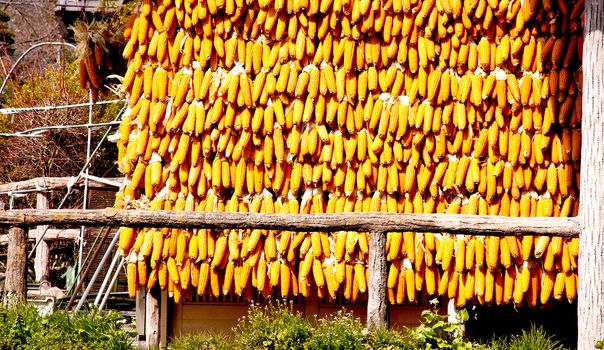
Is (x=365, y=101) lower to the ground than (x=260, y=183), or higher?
higher

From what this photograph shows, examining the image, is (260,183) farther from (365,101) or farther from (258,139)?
(365,101)

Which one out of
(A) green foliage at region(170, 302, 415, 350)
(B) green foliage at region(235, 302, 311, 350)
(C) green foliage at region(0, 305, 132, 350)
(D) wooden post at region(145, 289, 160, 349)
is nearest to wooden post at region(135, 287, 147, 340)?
(D) wooden post at region(145, 289, 160, 349)

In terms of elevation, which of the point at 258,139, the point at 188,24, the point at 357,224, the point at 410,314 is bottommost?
the point at 410,314

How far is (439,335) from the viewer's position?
750 centimetres

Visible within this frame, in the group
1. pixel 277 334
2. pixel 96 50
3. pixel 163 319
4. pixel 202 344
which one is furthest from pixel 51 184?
pixel 277 334

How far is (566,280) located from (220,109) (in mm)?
3138

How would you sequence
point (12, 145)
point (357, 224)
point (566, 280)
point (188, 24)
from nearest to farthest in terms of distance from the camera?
point (357, 224), point (566, 280), point (188, 24), point (12, 145)

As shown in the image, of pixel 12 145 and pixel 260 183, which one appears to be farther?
pixel 12 145

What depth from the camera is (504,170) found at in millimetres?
8414

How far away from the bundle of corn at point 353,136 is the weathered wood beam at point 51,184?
323 cm

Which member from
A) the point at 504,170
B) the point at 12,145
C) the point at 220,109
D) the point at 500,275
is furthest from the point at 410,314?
the point at 12,145

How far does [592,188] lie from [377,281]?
5.54 feet

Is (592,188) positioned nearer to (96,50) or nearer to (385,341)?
(385,341)

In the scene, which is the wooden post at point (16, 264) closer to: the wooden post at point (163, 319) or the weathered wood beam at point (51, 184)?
the wooden post at point (163, 319)
